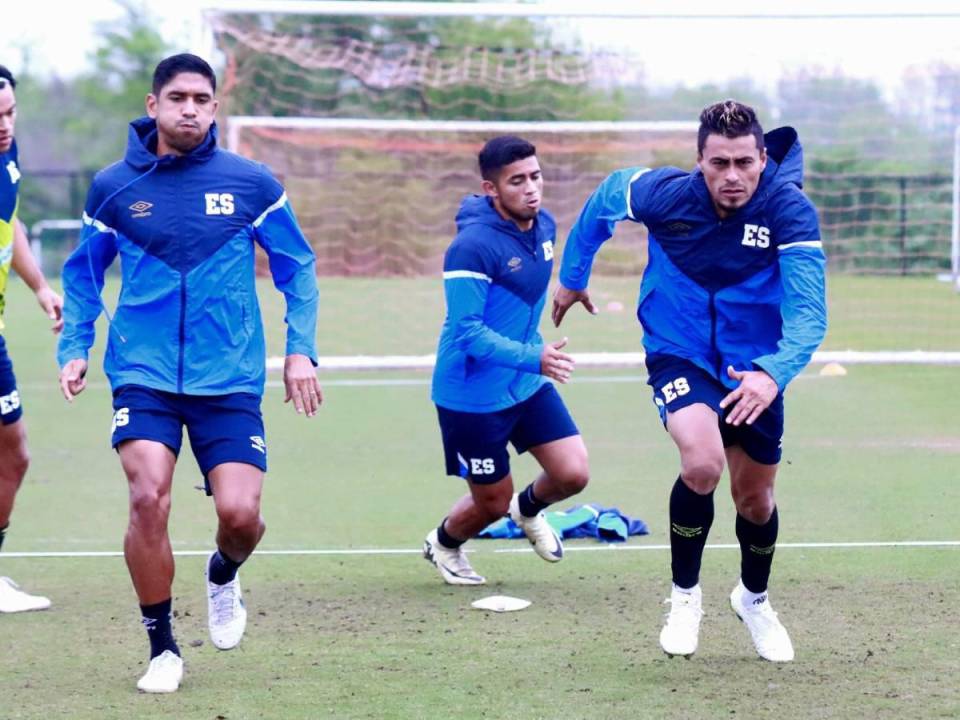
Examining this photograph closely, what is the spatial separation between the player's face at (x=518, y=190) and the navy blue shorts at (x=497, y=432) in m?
0.82

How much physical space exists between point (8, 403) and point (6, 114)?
123cm

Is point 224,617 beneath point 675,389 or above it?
beneath

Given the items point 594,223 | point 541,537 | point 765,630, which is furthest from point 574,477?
point 765,630

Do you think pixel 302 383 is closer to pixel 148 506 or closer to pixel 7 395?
pixel 148 506

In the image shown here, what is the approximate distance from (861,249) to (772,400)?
10450 mm

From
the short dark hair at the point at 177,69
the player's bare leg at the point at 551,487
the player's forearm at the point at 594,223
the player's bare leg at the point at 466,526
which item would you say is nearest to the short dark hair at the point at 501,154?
the player's forearm at the point at 594,223

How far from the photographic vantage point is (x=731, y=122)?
5789 millimetres

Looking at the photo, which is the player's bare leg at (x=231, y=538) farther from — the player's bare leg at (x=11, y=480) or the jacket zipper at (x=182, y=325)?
the player's bare leg at (x=11, y=480)

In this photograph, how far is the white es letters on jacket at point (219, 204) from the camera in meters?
5.91

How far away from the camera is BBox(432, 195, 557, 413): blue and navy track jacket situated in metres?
7.16

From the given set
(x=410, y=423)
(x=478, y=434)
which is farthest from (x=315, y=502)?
(x=410, y=423)

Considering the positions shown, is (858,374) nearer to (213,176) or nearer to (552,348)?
(552,348)

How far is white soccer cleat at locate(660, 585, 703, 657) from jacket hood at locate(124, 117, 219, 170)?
2359 millimetres

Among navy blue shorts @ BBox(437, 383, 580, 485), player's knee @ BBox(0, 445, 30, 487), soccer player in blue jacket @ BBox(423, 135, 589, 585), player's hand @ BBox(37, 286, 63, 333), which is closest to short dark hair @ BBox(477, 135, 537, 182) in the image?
soccer player in blue jacket @ BBox(423, 135, 589, 585)
